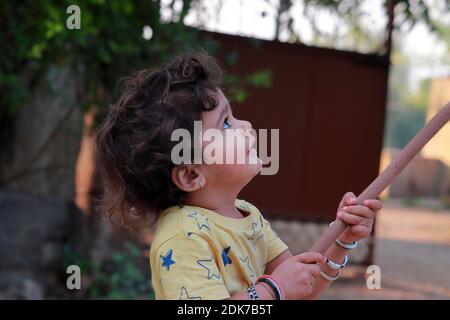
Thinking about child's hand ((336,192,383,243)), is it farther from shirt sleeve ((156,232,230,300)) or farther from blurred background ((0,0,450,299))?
blurred background ((0,0,450,299))

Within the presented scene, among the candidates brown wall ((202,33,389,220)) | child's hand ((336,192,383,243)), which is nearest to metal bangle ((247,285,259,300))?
child's hand ((336,192,383,243))

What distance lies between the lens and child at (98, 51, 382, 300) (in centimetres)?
148

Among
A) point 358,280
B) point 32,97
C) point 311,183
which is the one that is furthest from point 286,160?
point 32,97

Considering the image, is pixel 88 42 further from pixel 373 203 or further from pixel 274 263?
pixel 373 203

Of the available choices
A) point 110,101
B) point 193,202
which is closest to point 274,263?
point 193,202

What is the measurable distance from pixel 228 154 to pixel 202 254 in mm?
260

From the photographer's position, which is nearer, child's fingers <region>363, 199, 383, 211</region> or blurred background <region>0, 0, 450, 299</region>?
child's fingers <region>363, 199, 383, 211</region>

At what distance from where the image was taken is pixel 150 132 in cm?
161

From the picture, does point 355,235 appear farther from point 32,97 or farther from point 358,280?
point 358,280

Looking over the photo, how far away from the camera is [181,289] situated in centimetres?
144

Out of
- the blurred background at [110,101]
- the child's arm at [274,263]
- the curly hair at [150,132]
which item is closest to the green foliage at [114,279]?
the blurred background at [110,101]

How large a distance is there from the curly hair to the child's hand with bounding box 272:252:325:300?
305 mm

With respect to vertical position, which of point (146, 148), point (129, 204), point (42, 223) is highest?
point (146, 148)
